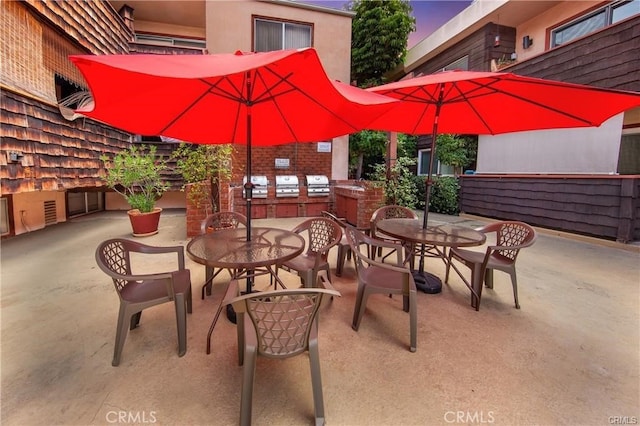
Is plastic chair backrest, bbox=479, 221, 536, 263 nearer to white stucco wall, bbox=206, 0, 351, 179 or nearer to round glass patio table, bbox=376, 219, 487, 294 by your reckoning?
round glass patio table, bbox=376, 219, 487, 294

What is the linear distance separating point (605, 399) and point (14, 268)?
574cm

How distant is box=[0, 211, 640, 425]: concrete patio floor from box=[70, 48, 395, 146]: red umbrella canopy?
1.64 meters

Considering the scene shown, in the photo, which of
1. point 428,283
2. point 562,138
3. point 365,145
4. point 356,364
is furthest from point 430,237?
point 365,145

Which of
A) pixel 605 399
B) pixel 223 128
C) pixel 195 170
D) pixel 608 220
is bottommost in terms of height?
pixel 605 399

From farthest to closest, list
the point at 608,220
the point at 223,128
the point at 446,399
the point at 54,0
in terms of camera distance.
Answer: the point at 608,220 < the point at 54,0 < the point at 223,128 < the point at 446,399

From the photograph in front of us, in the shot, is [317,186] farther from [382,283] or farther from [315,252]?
[382,283]

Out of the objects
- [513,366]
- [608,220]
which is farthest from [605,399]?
[608,220]

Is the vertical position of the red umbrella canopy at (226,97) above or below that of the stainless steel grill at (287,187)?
above

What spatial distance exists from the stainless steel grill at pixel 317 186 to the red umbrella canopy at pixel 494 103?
3.83 meters

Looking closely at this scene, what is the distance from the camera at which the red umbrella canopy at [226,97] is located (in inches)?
49.8

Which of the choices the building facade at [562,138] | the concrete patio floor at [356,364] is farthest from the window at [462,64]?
the concrete patio floor at [356,364]

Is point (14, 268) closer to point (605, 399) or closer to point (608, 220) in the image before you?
point (605, 399)

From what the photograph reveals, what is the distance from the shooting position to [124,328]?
1.83 metres

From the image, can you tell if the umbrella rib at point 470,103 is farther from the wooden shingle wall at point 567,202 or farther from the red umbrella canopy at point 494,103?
the wooden shingle wall at point 567,202
